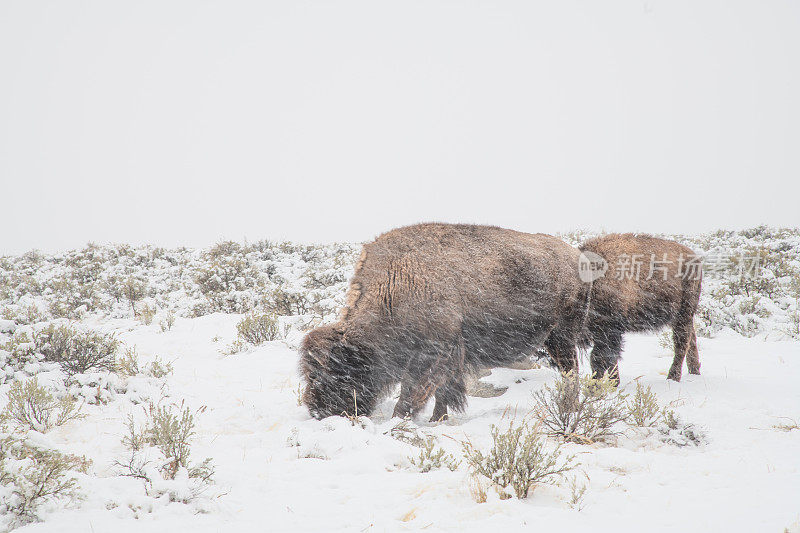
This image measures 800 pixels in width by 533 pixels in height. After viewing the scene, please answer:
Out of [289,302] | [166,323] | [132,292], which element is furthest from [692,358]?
[132,292]

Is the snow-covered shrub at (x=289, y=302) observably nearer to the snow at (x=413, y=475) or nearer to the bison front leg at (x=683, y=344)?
the snow at (x=413, y=475)

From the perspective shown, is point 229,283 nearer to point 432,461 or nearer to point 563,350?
point 563,350

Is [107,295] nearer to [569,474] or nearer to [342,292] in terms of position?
[342,292]

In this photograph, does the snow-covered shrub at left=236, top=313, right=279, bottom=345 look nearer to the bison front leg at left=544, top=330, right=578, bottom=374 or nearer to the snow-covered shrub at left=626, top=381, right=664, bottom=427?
the bison front leg at left=544, top=330, right=578, bottom=374

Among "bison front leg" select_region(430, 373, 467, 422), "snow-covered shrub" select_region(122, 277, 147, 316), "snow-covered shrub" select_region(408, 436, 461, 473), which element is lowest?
"snow-covered shrub" select_region(122, 277, 147, 316)

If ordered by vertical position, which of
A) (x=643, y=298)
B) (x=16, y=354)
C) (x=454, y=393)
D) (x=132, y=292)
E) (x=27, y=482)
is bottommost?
(x=132, y=292)

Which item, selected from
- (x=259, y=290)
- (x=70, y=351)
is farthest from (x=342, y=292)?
(x=70, y=351)

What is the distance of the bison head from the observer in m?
3.77

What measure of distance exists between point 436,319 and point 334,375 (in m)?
1.05

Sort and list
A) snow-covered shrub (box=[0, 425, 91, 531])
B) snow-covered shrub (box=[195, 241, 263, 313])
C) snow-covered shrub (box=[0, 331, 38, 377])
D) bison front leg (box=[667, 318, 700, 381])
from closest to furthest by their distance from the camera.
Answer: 1. snow-covered shrub (box=[0, 425, 91, 531])
2. snow-covered shrub (box=[0, 331, 38, 377])
3. bison front leg (box=[667, 318, 700, 381])
4. snow-covered shrub (box=[195, 241, 263, 313])

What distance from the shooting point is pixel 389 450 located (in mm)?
3098

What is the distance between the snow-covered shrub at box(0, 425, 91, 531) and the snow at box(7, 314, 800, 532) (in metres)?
0.09

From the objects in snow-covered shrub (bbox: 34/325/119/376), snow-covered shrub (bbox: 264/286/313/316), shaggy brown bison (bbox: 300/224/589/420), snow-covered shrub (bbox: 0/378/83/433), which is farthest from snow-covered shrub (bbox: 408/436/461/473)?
snow-covered shrub (bbox: 264/286/313/316)

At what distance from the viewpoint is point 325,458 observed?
3.12 meters
